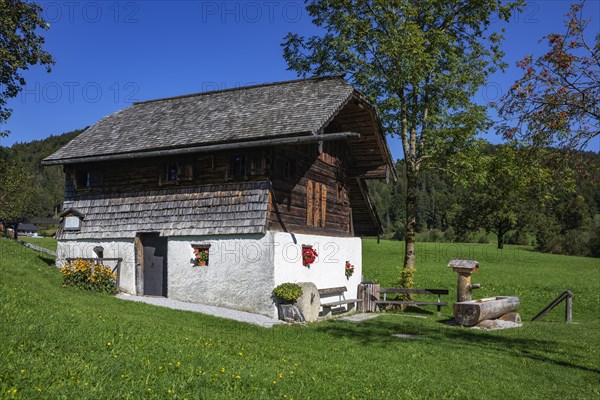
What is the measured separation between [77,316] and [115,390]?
4951mm

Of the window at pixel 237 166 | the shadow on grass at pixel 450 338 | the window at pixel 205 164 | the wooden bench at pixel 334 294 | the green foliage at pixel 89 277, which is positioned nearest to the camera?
the shadow on grass at pixel 450 338

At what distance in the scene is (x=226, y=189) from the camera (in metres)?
18.1

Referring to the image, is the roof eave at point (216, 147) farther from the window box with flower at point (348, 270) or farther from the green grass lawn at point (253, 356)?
the window box with flower at point (348, 270)

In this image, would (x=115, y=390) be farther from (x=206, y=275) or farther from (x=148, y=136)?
(x=148, y=136)

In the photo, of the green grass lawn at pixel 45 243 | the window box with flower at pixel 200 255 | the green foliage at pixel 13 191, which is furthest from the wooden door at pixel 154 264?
the green foliage at pixel 13 191

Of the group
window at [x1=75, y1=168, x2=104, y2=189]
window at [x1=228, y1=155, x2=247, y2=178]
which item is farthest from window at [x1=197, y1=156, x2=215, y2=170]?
window at [x1=75, y1=168, x2=104, y2=189]

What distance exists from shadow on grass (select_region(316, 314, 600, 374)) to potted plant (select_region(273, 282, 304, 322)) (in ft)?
2.98

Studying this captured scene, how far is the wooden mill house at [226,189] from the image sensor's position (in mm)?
17344

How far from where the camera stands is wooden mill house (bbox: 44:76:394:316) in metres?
17.3

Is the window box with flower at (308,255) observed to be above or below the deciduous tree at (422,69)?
below

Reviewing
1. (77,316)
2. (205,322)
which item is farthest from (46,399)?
(205,322)

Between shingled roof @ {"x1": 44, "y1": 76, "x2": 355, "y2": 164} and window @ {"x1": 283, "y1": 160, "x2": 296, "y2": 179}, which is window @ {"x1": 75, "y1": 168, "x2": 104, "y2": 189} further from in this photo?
window @ {"x1": 283, "y1": 160, "x2": 296, "y2": 179}

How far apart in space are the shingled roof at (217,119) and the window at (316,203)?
333 cm

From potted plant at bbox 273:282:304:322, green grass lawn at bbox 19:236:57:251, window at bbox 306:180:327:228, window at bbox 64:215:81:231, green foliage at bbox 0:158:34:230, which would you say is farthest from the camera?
green foliage at bbox 0:158:34:230
